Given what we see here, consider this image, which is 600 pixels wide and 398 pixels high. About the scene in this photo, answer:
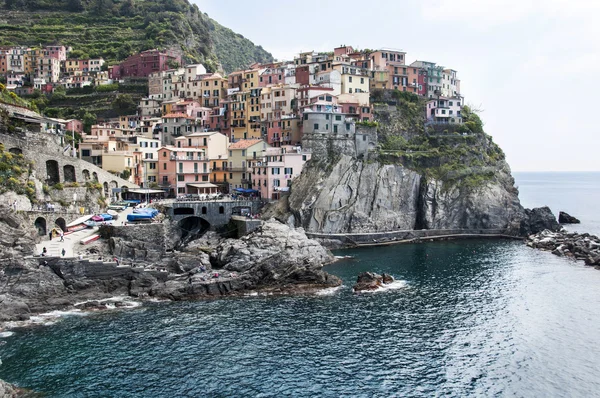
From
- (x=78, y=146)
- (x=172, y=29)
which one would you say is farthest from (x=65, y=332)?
(x=172, y=29)

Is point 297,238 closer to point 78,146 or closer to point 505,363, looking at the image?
point 505,363

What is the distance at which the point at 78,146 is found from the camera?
267 feet

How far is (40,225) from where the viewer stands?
2272 inches

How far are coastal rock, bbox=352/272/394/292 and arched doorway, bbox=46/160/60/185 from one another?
132ft

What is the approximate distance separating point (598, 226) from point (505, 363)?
82656mm

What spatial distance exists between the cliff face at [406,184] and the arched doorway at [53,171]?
32868 mm

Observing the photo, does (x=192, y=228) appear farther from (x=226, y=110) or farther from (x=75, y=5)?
(x=75, y=5)

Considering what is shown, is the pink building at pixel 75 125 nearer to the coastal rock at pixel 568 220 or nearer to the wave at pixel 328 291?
the wave at pixel 328 291

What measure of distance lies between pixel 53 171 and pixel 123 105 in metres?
48.5

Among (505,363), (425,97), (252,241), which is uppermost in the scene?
(425,97)

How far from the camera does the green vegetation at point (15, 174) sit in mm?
57188

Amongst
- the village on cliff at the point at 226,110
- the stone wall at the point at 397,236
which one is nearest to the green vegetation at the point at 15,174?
the village on cliff at the point at 226,110

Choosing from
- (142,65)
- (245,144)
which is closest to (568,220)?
(245,144)

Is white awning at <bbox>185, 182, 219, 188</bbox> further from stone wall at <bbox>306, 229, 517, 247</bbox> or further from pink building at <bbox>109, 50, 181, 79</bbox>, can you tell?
pink building at <bbox>109, 50, 181, 79</bbox>
